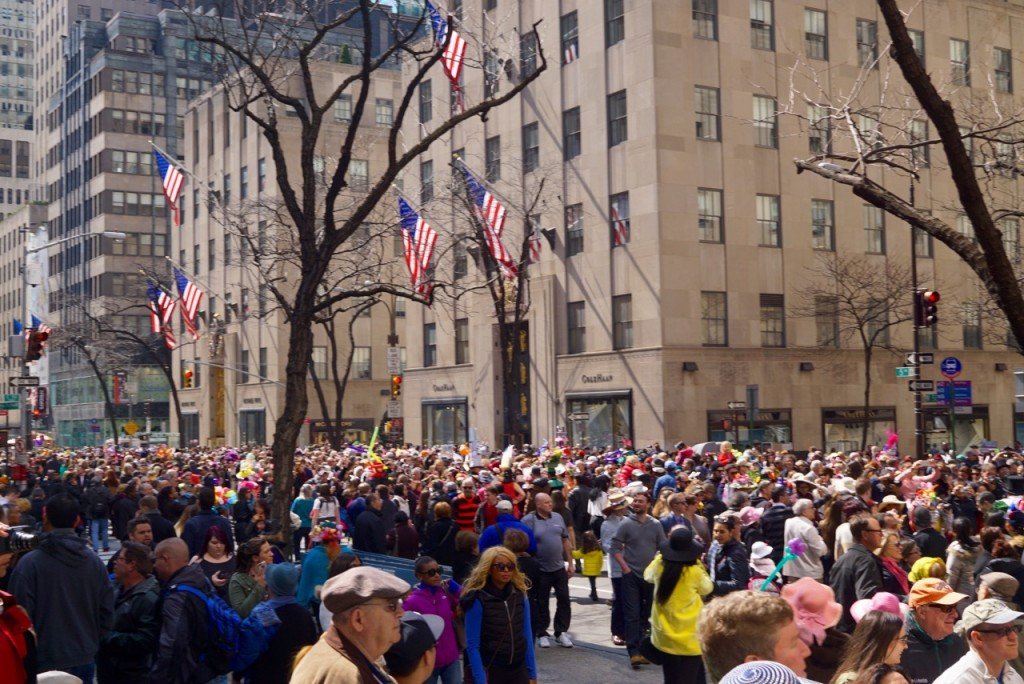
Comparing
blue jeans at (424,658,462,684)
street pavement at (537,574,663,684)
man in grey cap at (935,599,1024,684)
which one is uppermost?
man in grey cap at (935,599,1024,684)

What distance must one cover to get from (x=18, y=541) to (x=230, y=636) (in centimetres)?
317

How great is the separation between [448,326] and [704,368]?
14936 millimetres

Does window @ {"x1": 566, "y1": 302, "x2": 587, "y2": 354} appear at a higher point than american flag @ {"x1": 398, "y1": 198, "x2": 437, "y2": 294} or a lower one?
lower

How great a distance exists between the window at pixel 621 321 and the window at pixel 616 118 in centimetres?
605

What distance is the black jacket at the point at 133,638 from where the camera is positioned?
7855mm

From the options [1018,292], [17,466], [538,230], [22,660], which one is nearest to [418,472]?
[17,466]

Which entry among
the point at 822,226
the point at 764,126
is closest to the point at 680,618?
the point at 764,126

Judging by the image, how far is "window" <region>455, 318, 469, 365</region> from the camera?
5219 centimetres

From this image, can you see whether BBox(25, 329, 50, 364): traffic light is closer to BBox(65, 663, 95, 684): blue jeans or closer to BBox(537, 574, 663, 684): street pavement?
BBox(537, 574, 663, 684): street pavement

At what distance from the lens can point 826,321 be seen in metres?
45.7

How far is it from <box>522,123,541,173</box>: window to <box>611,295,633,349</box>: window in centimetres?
752

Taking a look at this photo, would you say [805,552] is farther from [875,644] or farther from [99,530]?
[99,530]

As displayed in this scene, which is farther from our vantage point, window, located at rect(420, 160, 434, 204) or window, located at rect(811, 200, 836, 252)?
window, located at rect(420, 160, 434, 204)

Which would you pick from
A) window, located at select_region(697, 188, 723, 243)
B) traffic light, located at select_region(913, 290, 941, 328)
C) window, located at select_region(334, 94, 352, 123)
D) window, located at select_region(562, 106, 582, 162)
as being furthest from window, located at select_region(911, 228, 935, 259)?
window, located at select_region(334, 94, 352, 123)
